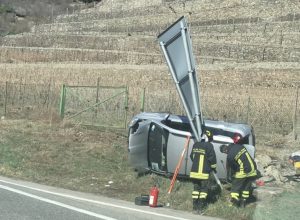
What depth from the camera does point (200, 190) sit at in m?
9.88

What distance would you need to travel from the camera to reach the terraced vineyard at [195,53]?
2496 cm

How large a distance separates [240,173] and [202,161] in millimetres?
722

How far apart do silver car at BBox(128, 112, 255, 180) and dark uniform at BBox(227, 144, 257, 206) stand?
0.95m

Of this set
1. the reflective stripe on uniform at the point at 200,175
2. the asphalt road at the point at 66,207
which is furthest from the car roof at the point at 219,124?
the asphalt road at the point at 66,207

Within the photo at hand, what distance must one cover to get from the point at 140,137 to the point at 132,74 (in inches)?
1064

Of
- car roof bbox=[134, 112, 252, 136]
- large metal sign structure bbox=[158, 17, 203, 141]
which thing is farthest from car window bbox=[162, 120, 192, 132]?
large metal sign structure bbox=[158, 17, 203, 141]

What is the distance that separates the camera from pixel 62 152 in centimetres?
1522

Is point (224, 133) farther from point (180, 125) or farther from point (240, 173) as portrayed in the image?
point (240, 173)

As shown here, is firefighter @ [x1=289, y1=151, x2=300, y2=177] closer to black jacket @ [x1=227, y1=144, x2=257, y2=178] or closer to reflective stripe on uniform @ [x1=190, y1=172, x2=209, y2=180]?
black jacket @ [x1=227, y1=144, x2=257, y2=178]

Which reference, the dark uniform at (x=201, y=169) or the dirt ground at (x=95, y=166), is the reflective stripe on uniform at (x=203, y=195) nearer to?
the dark uniform at (x=201, y=169)

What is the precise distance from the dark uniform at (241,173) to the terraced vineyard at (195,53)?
30.2 feet

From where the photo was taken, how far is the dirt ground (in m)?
10.1

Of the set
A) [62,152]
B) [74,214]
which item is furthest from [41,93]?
[74,214]

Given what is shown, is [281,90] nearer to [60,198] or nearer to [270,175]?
[270,175]
